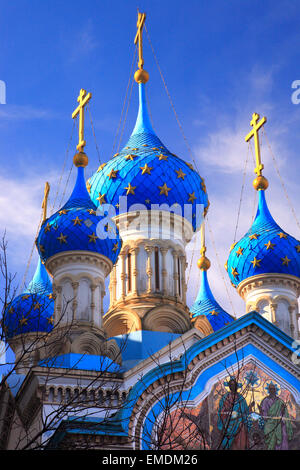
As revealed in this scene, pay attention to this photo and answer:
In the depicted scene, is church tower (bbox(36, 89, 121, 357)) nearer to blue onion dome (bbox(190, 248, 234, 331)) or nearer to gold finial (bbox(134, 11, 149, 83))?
Result: blue onion dome (bbox(190, 248, 234, 331))

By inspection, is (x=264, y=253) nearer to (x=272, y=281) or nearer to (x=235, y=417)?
(x=272, y=281)

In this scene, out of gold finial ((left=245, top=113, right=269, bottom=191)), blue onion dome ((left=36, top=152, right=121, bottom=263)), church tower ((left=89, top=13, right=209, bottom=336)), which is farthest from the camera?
gold finial ((left=245, top=113, right=269, bottom=191))

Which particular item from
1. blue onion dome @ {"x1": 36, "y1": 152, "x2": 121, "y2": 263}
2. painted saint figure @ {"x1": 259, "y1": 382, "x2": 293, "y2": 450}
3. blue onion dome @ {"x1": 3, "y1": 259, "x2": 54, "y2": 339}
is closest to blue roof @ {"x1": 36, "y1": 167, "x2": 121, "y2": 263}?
blue onion dome @ {"x1": 36, "y1": 152, "x2": 121, "y2": 263}

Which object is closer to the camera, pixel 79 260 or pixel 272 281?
pixel 79 260

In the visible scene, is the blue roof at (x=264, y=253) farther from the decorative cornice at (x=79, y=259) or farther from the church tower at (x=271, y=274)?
the decorative cornice at (x=79, y=259)

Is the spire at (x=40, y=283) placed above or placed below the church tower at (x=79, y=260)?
above

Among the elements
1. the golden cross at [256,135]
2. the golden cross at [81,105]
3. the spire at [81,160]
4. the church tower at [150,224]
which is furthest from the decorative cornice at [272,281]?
the golden cross at [81,105]

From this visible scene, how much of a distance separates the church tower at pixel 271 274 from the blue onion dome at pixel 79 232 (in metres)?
3.11

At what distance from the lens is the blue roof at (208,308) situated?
2159cm

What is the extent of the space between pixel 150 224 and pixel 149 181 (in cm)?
90

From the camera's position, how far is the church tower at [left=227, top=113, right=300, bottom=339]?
1936cm

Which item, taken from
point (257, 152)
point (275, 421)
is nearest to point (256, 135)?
point (257, 152)

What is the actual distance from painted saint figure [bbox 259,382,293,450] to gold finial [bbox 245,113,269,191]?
822cm

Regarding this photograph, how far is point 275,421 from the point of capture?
13.0 metres
